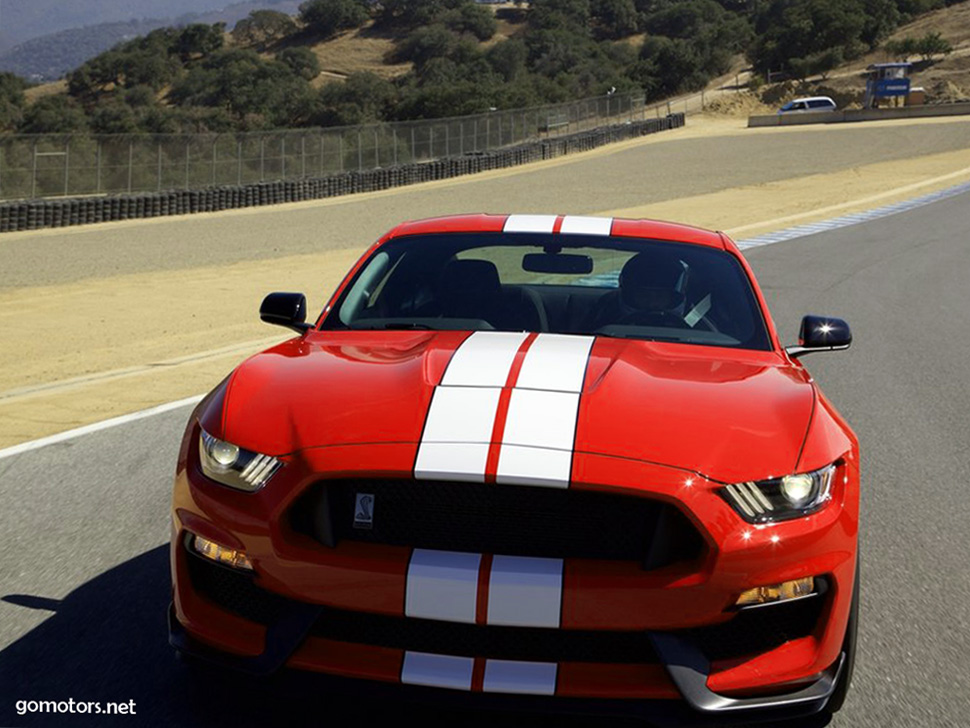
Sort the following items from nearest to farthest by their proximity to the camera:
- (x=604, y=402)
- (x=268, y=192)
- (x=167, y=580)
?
(x=604, y=402)
(x=167, y=580)
(x=268, y=192)

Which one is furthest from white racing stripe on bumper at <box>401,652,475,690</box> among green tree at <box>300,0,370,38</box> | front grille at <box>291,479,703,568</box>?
green tree at <box>300,0,370,38</box>

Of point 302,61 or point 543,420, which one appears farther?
point 302,61

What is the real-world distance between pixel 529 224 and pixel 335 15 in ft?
496

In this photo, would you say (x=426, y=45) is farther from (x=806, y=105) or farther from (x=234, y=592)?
(x=234, y=592)

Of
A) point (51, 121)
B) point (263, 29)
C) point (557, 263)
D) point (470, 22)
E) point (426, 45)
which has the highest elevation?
point (557, 263)

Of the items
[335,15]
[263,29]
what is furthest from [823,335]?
[263,29]

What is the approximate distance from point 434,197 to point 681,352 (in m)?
35.3

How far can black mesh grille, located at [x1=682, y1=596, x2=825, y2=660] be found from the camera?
3158mm

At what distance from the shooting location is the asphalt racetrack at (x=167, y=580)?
354 cm

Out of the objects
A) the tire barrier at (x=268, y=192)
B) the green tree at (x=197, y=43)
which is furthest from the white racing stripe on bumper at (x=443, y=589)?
the green tree at (x=197, y=43)

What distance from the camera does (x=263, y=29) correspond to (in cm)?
16200

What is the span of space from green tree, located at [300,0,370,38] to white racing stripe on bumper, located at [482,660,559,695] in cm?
15265

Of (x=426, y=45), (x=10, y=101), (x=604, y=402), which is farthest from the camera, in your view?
(x=426, y=45)

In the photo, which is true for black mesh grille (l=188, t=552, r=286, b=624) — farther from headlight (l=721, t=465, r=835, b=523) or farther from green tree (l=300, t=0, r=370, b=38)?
green tree (l=300, t=0, r=370, b=38)
